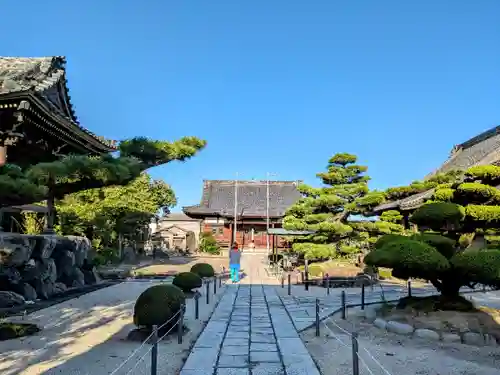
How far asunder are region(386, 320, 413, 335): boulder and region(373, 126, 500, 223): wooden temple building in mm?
8976

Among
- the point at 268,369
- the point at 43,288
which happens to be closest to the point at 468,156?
the point at 268,369

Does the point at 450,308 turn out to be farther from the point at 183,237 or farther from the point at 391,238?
the point at 183,237

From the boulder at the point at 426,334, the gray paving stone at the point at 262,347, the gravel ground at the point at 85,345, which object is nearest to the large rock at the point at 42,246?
the gravel ground at the point at 85,345

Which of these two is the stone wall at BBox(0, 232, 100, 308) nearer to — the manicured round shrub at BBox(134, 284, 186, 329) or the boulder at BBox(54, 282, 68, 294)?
the boulder at BBox(54, 282, 68, 294)

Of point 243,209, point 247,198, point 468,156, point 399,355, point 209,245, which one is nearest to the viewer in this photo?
point 399,355

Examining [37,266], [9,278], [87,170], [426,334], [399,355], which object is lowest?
[399,355]

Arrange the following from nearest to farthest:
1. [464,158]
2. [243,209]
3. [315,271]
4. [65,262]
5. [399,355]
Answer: [399,355], [65,262], [315,271], [464,158], [243,209]

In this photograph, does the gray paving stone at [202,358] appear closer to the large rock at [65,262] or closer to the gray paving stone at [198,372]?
the gray paving stone at [198,372]

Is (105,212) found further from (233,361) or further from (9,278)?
(233,361)

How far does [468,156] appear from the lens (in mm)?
21797

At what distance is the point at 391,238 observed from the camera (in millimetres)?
9203

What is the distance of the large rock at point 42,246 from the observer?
1134 cm

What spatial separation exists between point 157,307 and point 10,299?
5.10m

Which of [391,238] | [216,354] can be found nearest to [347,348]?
[216,354]
